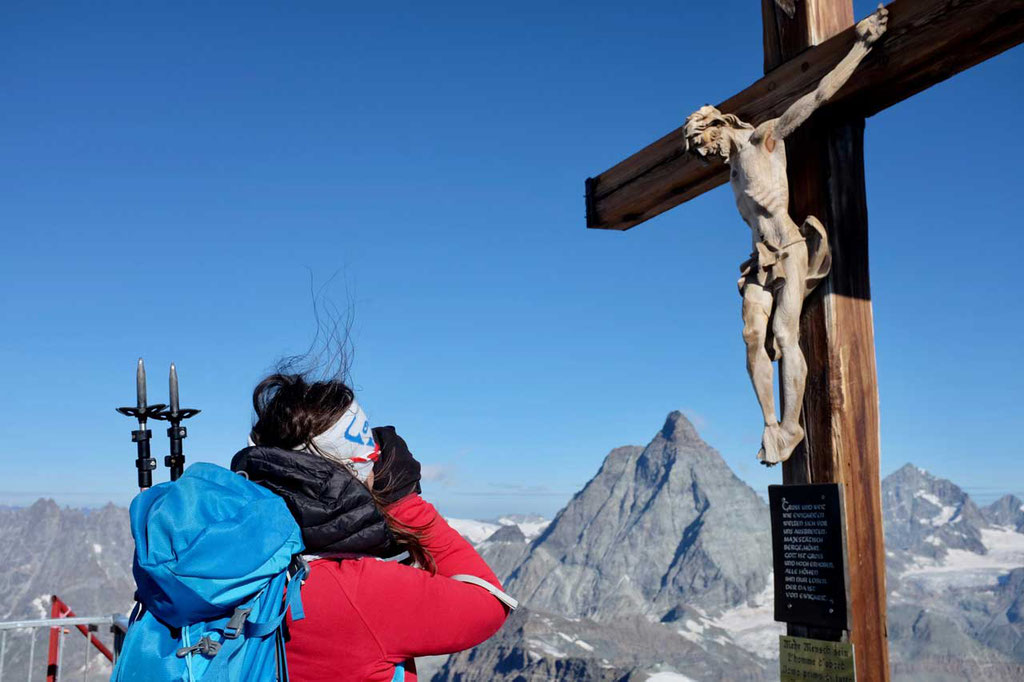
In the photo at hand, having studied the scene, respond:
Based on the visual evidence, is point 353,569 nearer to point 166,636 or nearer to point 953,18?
point 166,636

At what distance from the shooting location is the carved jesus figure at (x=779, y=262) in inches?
161

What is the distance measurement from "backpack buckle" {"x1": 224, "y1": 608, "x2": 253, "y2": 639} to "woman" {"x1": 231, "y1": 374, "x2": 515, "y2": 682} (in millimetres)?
158

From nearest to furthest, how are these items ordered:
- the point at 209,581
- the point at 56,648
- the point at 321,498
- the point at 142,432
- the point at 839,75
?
the point at 209,581, the point at 321,498, the point at 839,75, the point at 142,432, the point at 56,648

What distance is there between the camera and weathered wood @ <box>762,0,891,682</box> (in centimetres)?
387

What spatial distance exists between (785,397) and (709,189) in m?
1.56

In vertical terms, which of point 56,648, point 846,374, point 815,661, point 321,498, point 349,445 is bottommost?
point 56,648

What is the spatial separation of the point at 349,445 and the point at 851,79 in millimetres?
2893

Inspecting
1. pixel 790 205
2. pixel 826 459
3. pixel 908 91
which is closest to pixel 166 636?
pixel 826 459

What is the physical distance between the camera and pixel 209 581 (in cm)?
213

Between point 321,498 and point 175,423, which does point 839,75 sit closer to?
point 321,498

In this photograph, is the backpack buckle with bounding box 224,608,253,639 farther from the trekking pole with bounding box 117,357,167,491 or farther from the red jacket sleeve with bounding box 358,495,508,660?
the trekking pole with bounding box 117,357,167,491

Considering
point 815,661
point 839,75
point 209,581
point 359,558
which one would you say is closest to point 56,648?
point 815,661

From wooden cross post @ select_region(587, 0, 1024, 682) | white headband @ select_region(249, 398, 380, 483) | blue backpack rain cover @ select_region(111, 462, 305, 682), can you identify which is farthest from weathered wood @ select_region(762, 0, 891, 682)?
blue backpack rain cover @ select_region(111, 462, 305, 682)

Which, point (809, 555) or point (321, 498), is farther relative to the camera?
point (809, 555)
